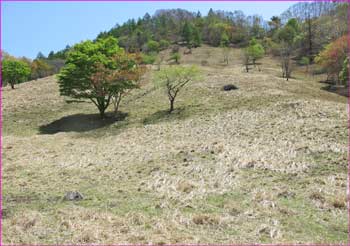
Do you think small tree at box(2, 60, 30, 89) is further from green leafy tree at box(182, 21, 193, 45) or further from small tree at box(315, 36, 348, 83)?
green leafy tree at box(182, 21, 193, 45)

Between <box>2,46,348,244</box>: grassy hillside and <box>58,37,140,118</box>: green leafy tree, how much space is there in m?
3.20

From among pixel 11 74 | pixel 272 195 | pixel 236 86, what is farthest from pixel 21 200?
pixel 11 74

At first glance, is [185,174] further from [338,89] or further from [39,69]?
[39,69]

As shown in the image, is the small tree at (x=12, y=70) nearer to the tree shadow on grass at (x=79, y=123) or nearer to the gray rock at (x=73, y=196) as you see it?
the tree shadow on grass at (x=79, y=123)

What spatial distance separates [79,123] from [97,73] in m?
6.06

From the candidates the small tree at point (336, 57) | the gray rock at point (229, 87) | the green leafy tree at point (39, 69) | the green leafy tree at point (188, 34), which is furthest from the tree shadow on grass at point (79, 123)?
the green leafy tree at point (188, 34)

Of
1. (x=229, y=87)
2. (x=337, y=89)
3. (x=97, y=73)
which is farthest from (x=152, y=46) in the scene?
(x=97, y=73)

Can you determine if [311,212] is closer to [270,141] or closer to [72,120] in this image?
[270,141]

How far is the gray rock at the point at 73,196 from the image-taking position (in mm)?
13875

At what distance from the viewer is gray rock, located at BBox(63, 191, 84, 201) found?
13.9 metres

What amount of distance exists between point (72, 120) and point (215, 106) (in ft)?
55.2

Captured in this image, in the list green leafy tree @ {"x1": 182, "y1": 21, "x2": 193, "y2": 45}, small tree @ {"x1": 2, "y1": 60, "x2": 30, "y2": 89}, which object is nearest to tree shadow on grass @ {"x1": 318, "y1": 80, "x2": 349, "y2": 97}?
small tree @ {"x1": 2, "y1": 60, "x2": 30, "y2": 89}

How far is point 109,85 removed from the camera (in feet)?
127

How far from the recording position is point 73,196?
14.0 m
